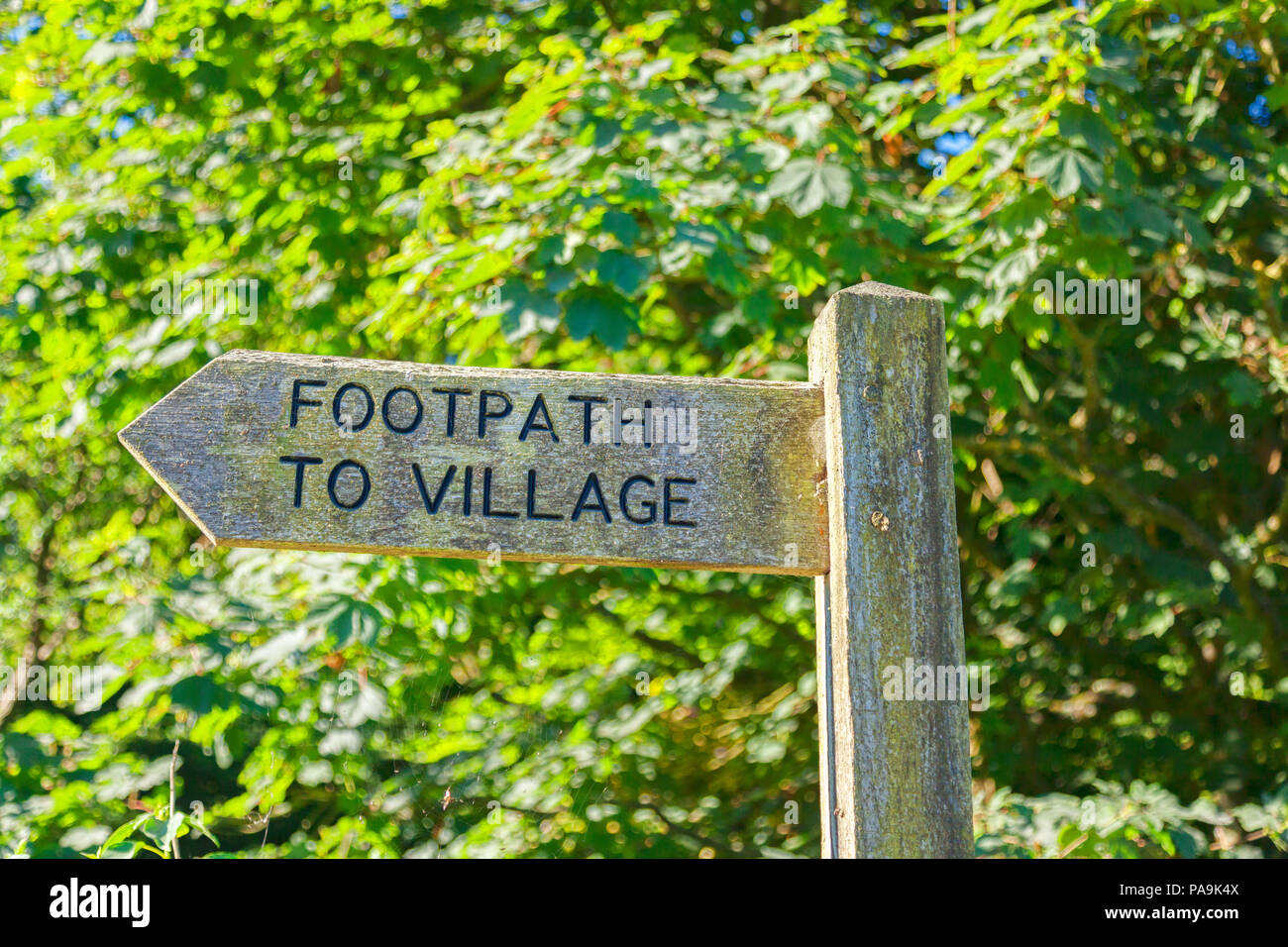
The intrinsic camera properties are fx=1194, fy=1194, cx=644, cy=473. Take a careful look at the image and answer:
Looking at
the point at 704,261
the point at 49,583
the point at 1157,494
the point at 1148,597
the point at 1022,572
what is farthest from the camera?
the point at 49,583

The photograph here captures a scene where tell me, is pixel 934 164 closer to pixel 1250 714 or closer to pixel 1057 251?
pixel 1057 251

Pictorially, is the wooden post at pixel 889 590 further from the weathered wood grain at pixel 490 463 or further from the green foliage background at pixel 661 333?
the green foliage background at pixel 661 333

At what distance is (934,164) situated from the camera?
4238 millimetres

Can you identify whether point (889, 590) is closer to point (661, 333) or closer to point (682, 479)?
point (682, 479)

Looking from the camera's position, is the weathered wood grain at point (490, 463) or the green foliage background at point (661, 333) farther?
the green foliage background at point (661, 333)

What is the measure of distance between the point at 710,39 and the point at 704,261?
6.16 ft

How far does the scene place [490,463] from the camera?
165 cm

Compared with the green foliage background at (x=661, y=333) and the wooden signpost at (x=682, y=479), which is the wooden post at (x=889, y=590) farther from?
the green foliage background at (x=661, y=333)

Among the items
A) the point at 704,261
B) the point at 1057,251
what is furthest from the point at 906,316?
the point at 1057,251

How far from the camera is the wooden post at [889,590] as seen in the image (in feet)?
5.02

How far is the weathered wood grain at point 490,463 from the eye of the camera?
1607 mm

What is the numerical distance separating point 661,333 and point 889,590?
144 inches

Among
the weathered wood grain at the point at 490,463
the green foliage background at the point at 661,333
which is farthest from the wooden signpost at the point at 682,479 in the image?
the green foliage background at the point at 661,333

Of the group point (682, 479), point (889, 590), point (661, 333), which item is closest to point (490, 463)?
point (682, 479)
